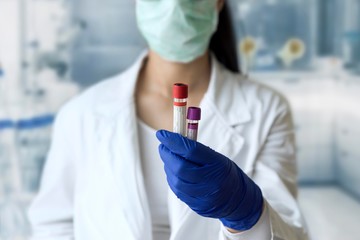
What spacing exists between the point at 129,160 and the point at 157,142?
0.24 ft

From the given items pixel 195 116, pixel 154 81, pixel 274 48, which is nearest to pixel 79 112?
pixel 154 81

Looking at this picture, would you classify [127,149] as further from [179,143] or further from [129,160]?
[179,143]

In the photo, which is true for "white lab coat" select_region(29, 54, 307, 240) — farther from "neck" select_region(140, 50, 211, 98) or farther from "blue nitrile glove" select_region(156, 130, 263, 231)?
"blue nitrile glove" select_region(156, 130, 263, 231)

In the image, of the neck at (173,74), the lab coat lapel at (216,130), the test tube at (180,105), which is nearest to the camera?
the test tube at (180,105)

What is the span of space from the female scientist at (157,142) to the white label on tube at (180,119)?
22 centimetres

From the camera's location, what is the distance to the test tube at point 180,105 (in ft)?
2.32

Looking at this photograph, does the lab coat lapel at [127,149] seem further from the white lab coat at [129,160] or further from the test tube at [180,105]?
the test tube at [180,105]

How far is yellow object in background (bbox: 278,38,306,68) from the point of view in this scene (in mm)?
1504

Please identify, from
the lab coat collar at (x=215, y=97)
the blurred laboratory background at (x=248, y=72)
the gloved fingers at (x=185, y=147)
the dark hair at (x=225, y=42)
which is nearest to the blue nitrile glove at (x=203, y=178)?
the gloved fingers at (x=185, y=147)

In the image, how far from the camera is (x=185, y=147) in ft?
2.38

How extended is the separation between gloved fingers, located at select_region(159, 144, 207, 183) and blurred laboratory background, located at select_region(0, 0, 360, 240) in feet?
2.53

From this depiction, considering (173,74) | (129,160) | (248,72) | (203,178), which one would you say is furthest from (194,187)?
(248,72)

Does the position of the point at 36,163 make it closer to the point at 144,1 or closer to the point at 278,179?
the point at 144,1

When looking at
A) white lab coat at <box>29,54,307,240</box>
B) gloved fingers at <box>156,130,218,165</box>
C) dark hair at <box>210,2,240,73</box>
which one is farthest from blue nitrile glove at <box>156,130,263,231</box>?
dark hair at <box>210,2,240,73</box>
